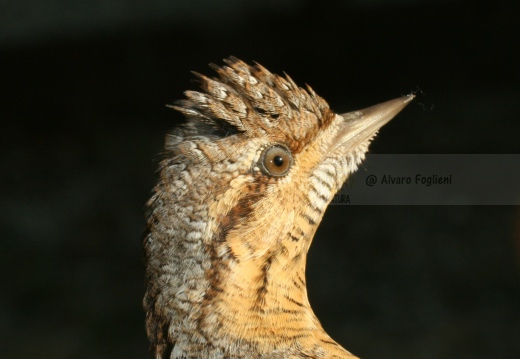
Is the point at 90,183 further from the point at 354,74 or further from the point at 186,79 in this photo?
the point at 354,74

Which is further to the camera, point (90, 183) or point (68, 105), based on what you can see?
point (68, 105)

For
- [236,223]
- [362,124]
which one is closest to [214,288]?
[236,223]

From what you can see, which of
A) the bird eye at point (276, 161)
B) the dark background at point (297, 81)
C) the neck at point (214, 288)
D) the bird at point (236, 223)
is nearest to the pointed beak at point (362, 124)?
the bird at point (236, 223)

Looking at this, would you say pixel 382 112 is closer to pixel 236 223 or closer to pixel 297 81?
pixel 236 223

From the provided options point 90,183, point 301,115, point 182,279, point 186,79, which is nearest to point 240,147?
point 301,115

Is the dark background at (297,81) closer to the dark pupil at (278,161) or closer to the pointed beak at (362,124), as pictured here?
the pointed beak at (362,124)

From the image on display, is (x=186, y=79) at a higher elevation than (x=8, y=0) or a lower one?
higher

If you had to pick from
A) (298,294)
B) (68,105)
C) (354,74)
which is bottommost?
(298,294)

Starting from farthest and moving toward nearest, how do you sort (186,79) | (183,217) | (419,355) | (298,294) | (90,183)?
(186,79), (90,183), (419,355), (298,294), (183,217)
